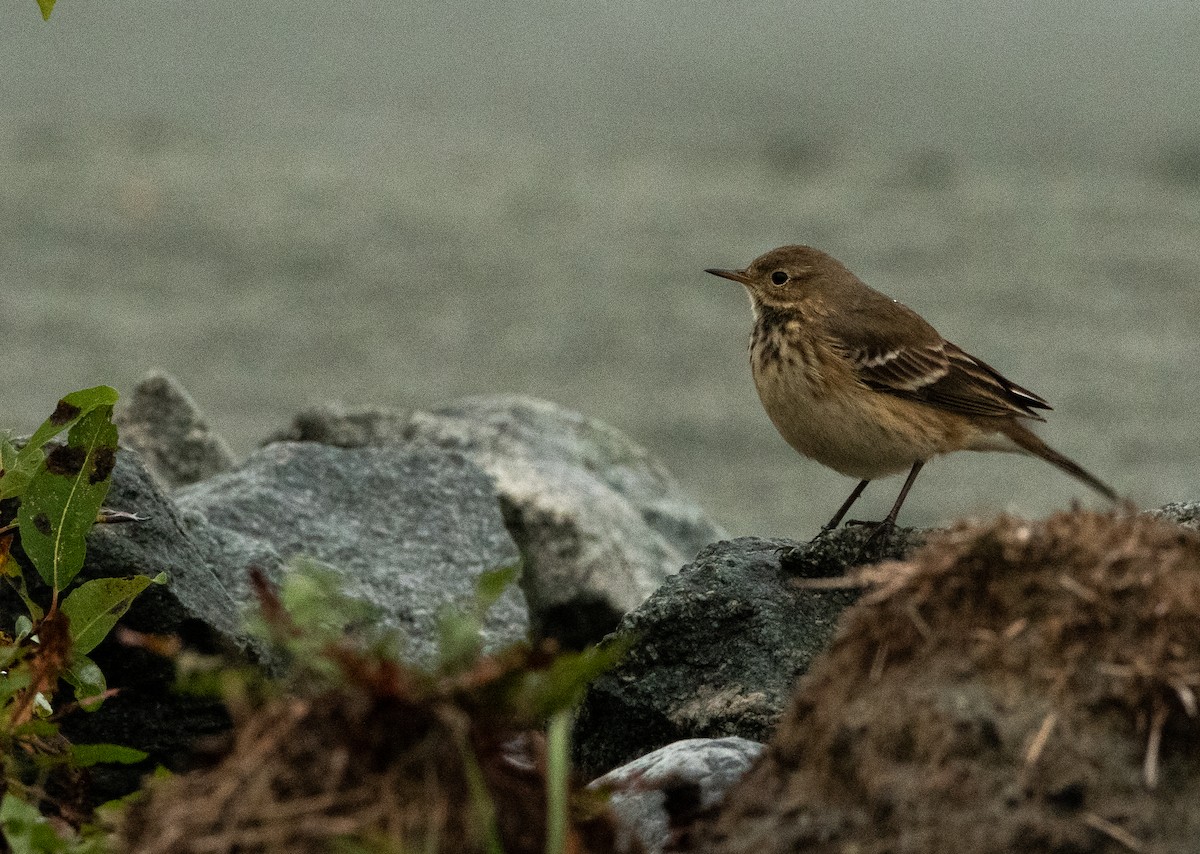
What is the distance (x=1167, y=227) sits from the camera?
14.5m

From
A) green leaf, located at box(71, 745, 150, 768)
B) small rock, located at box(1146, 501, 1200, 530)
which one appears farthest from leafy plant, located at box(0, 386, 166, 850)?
small rock, located at box(1146, 501, 1200, 530)

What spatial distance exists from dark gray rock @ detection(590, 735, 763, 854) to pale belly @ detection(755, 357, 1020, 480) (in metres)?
2.84

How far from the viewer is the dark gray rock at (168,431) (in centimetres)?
773

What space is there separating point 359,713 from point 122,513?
2214 millimetres

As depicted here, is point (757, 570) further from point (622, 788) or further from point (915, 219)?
point (915, 219)

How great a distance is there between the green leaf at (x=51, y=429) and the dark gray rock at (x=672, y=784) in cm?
161

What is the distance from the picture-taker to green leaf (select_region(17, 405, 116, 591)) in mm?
4402

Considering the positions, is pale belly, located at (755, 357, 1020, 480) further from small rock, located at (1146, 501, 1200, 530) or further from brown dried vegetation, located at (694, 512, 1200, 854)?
brown dried vegetation, located at (694, 512, 1200, 854)

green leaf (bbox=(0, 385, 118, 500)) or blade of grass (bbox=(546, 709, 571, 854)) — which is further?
green leaf (bbox=(0, 385, 118, 500))

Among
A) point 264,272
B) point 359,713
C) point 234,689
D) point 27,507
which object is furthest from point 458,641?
point 264,272

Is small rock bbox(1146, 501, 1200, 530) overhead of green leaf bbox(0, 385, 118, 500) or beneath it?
overhead

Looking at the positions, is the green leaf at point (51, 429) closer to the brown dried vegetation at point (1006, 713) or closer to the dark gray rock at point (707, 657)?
the dark gray rock at point (707, 657)

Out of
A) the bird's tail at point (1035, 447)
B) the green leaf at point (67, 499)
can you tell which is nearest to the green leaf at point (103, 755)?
the green leaf at point (67, 499)

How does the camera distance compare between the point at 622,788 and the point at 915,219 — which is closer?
the point at 622,788
